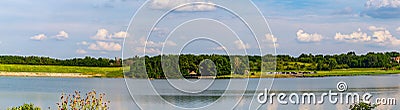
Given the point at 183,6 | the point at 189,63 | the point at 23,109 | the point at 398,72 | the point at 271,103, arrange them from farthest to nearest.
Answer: the point at 398,72 → the point at 189,63 → the point at 271,103 → the point at 183,6 → the point at 23,109

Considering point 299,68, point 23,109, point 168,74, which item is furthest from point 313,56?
point 23,109

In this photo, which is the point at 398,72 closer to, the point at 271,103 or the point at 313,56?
the point at 313,56

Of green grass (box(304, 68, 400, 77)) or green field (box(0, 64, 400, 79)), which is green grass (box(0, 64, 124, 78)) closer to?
green field (box(0, 64, 400, 79))

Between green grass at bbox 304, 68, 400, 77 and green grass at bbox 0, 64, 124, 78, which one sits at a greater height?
green grass at bbox 0, 64, 124, 78

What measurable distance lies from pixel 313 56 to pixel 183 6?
3377cm

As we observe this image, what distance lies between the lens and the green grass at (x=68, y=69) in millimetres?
49787

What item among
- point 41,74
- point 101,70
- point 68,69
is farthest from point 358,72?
point 41,74

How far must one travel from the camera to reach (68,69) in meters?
52.7

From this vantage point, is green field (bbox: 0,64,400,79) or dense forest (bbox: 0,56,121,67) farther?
dense forest (bbox: 0,56,121,67)

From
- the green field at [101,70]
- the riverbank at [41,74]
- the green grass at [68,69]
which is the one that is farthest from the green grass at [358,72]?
the riverbank at [41,74]

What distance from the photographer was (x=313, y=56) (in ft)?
139

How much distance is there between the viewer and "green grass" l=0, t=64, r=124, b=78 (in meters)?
49.8

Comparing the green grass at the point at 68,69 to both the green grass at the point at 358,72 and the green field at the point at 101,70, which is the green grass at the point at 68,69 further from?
the green grass at the point at 358,72

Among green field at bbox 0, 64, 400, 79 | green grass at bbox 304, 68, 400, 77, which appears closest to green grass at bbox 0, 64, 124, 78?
green field at bbox 0, 64, 400, 79
